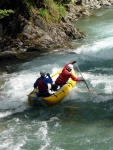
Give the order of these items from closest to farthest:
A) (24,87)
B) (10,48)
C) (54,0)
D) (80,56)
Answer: (24,87)
(80,56)
(10,48)
(54,0)

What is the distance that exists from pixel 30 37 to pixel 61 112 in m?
9.87

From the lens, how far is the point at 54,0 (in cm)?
2589

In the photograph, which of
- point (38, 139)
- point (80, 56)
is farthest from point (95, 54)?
point (38, 139)

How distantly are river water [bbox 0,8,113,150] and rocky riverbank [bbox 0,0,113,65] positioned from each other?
1384 millimetres

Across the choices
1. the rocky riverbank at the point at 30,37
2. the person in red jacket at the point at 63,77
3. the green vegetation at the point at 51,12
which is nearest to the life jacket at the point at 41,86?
the person in red jacket at the point at 63,77

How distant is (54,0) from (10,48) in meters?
7.26

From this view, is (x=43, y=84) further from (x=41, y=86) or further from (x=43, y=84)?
(x=41, y=86)

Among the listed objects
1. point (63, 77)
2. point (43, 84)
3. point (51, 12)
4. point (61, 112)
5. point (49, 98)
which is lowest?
point (61, 112)

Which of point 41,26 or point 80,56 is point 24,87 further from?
point 41,26

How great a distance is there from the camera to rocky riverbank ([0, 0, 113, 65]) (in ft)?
65.7

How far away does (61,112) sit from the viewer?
Result: 40.3 ft

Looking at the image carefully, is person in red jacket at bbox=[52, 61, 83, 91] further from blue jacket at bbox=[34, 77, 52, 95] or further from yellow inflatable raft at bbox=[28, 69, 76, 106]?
blue jacket at bbox=[34, 77, 52, 95]

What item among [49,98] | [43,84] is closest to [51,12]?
[43,84]

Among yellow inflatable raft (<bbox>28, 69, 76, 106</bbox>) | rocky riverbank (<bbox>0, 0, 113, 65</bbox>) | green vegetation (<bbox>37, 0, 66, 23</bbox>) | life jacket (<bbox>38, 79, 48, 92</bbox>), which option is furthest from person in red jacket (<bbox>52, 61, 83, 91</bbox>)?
green vegetation (<bbox>37, 0, 66, 23</bbox>)
